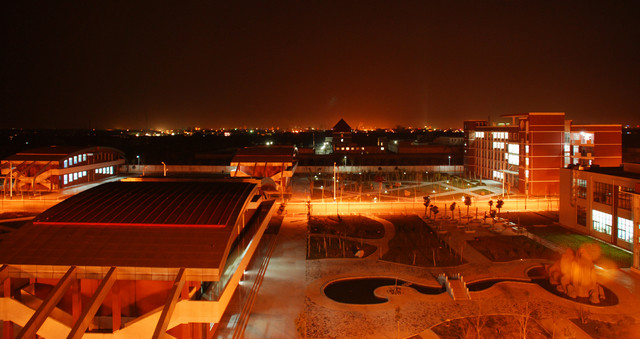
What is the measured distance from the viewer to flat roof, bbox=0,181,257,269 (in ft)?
36.9

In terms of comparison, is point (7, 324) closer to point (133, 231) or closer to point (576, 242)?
point (133, 231)

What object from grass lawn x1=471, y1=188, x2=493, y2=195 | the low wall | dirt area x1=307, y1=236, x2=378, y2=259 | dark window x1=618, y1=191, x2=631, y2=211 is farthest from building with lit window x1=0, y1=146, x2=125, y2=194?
dark window x1=618, y1=191, x2=631, y2=211

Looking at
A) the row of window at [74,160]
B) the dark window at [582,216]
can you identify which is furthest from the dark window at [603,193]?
the row of window at [74,160]

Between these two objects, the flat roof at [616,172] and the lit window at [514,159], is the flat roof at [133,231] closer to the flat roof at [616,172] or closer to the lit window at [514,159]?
the flat roof at [616,172]

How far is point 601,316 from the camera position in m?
12.9

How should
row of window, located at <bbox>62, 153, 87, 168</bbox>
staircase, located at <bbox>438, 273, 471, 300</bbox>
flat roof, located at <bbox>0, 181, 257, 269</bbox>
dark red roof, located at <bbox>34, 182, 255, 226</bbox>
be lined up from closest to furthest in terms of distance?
flat roof, located at <bbox>0, 181, 257, 269</bbox> < dark red roof, located at <bbox>34, 182, 255, 226</bbox> < staircase, located at <bbox>438, 273, 471, 300</bbox> < row of window, located at <bbox>62, 153, 87, 168</bbox>

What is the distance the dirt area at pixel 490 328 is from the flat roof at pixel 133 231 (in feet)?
22.5

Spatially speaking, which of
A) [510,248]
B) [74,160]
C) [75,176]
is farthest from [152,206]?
[75,176]

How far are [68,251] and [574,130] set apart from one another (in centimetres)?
3621

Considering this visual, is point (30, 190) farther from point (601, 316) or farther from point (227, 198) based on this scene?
point (601, 316)

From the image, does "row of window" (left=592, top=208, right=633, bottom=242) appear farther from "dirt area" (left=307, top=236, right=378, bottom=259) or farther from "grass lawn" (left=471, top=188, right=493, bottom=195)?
"dirt area" (left=307, top=236, right=378, bottom=259)

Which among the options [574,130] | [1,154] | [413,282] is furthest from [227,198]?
[1,154]

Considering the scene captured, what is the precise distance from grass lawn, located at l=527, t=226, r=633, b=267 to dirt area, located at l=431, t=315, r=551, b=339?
8089mm

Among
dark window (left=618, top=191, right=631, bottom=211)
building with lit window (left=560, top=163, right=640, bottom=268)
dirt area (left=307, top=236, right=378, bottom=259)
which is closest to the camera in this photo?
dirt area (left=307, top=236, right=378, bottom=259)
